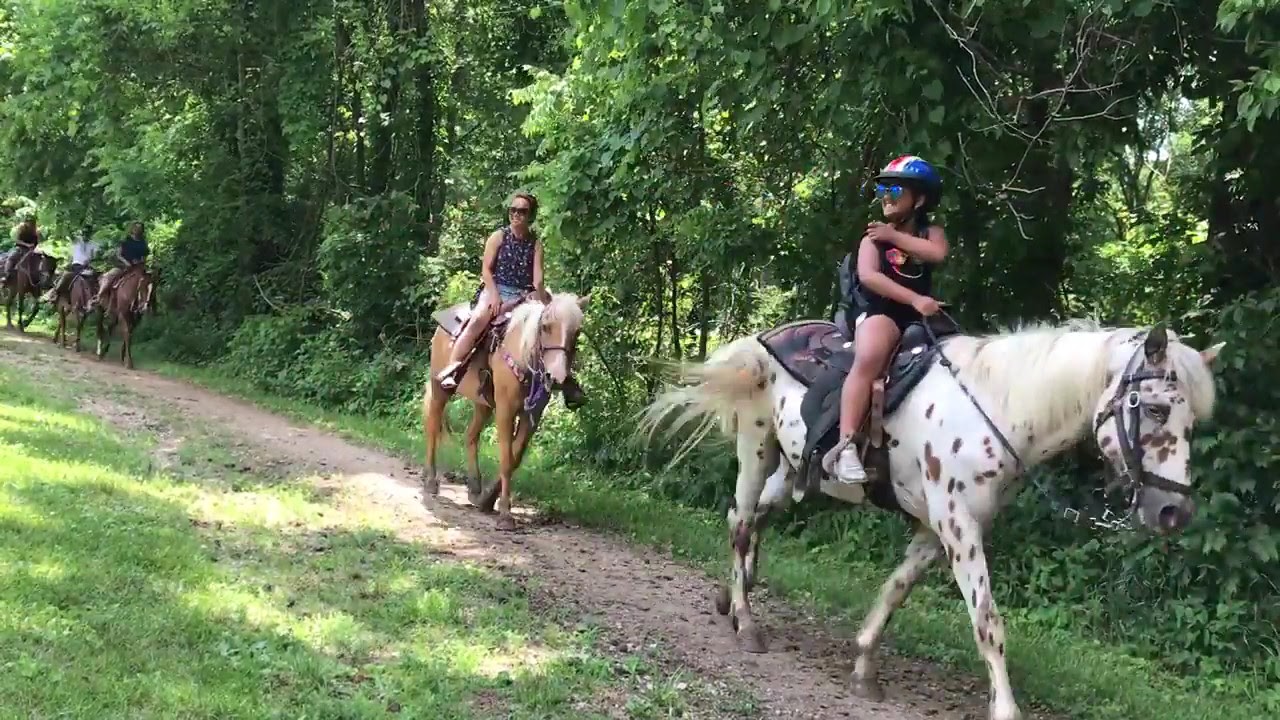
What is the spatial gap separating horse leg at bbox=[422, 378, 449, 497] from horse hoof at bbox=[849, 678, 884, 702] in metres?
4.78

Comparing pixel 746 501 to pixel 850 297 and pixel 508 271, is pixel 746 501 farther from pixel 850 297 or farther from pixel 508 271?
pixel 508 271

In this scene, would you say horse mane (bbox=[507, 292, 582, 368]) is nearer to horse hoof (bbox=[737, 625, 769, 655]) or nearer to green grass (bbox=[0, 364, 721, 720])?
green grass (bbox=[0, 364, 721, 720])

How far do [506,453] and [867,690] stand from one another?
3948 millimetres

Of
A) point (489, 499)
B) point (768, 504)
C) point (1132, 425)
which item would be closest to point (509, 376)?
point (489, 499)

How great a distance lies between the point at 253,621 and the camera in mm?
5035

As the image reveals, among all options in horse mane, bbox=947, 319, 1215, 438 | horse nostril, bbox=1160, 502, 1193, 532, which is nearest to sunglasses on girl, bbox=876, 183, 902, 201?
horse mane, bbox=947, 319, 1215, 438

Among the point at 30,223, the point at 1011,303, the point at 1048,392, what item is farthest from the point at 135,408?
the point at 30,223

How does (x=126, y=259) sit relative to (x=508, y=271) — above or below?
below

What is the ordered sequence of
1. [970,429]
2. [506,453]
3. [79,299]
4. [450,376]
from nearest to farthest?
1. [970,429]
2. [506,453]
3. [450,376]
4. [79,299]

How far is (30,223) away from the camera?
2322 centimetres

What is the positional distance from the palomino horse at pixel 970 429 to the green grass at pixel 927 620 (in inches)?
32.0

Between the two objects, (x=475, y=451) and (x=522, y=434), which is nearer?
(x=522, y=434)

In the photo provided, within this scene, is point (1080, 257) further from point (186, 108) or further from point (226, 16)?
point (186, 108)

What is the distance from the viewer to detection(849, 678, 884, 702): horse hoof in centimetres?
517
